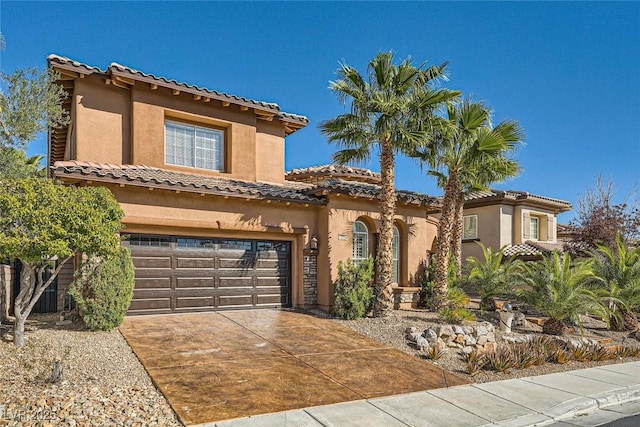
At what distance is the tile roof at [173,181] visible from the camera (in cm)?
1106

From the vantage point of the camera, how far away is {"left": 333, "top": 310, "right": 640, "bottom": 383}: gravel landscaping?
9.66 meters

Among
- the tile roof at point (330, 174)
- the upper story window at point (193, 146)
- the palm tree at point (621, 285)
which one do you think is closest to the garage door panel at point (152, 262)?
the upper story window at point (193, 146)

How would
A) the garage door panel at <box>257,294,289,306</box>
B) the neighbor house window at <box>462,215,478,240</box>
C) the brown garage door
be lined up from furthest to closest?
the neighbor house window at <box>462,215,478,240</box>
the garage door panel at <box>257,294,289,306</box>
the brown garage door

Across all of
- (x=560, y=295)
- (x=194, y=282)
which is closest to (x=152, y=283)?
(x=194, y=282)

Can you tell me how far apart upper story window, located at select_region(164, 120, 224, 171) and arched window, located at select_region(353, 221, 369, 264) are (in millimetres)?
5509

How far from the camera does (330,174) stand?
21.3 meters

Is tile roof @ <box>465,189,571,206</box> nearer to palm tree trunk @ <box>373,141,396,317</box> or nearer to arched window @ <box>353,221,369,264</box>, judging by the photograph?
arched window @ <box>353,221,369,264</box>

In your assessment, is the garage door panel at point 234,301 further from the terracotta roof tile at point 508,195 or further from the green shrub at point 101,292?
the terracotta roof tile at point 508,195

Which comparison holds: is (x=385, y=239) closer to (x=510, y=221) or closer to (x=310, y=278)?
(x=310, y=278)

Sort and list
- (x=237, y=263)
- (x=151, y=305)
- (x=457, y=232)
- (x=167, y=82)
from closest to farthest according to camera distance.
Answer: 1. (x=151, y=305)
2. (x=237, y=263)
3. (x=167, y=82)
4. (x=457, y=232)

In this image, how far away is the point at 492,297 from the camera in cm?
1677

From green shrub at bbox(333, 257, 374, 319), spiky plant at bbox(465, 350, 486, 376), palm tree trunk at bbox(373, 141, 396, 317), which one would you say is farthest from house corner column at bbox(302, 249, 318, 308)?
spiky plant at bbox(465, 350, 486, 376)

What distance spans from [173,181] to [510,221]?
2155cm

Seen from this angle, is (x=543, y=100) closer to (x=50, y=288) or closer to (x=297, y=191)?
(x=297, y=191)
